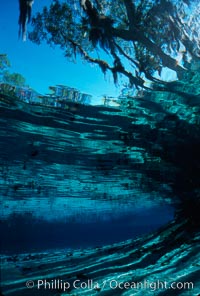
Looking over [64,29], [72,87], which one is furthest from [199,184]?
[64,29]

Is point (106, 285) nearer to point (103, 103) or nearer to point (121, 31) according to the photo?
point (103, 103)

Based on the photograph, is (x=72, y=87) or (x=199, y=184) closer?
(x=72, y=87)

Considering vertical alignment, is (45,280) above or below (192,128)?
below

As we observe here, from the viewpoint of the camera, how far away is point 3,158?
9.59m

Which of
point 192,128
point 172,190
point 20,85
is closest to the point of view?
point 20,85

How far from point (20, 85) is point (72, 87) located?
1.21m

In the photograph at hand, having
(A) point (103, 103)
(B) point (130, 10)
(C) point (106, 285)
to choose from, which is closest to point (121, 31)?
(B) point (130, 10)

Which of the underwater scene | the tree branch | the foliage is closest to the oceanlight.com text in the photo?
the underwater scene

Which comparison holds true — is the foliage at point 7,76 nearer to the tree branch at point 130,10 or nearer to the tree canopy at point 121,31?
the tree canopy at point 121,31

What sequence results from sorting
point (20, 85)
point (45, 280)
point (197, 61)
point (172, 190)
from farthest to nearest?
point (172, 190) → point (197, 61) → point (20, 85) → point (45, 280)

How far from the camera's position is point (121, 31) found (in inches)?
177

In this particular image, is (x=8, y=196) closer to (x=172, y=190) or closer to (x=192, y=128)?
(x=172, y=190)

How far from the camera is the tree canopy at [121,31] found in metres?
4.15

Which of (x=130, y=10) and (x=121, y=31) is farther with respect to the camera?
(x=121, y=31)
